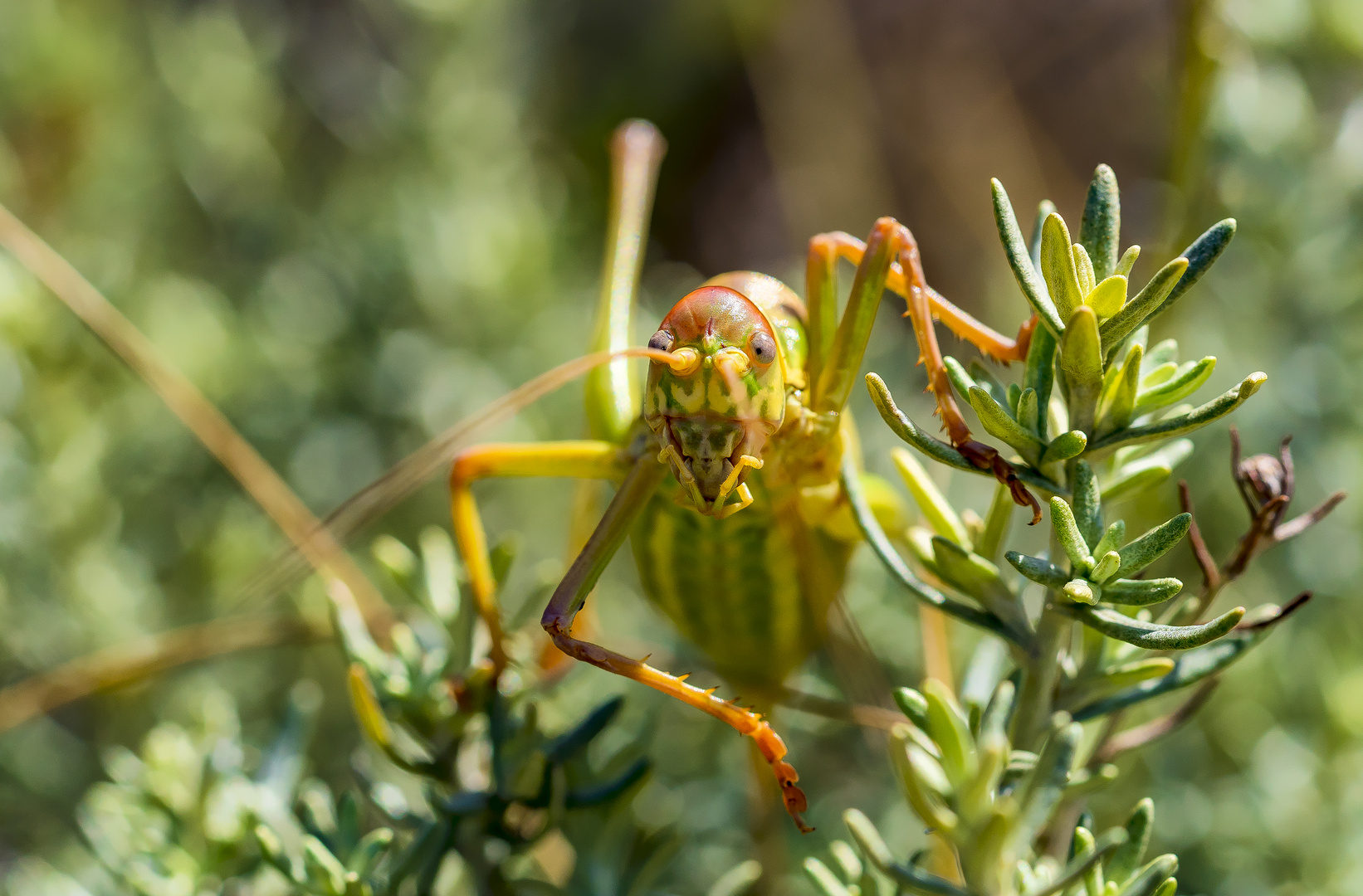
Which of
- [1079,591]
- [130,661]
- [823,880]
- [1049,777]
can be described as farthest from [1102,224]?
[130,661]

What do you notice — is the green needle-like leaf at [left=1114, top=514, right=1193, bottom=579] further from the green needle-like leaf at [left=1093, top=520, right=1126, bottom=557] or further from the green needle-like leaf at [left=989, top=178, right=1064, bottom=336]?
the green needle-like leaf at [left=989, top=178, right=1064, bottom=336]

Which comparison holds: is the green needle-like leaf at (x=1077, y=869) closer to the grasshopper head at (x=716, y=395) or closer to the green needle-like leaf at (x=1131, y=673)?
the green needle-like leaf at (x=1131, y=673)

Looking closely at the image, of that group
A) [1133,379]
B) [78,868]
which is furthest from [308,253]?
[1133,379]

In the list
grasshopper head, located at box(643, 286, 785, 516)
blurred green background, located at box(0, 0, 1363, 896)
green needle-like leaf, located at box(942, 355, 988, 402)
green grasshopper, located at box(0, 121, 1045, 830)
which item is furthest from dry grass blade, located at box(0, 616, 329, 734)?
green needle-like leaf, located at box(942, 355, 988, 402)

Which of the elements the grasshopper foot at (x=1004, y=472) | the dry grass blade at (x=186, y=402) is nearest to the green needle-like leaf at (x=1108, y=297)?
the grasshopper foot at (x=1004, y=472)

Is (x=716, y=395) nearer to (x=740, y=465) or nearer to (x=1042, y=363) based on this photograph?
(x=740, y=465)

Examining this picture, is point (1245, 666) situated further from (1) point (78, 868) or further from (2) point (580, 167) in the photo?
(2) point (580, 167)
